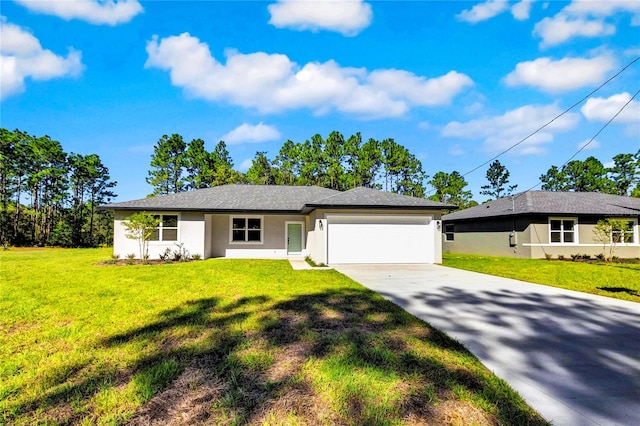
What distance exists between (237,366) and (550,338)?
4.10 m

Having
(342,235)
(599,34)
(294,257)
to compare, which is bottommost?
(294,257)

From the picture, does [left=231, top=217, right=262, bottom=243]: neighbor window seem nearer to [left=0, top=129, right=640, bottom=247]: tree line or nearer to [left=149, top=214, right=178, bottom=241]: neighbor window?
[left=149, top=214, right=178, bottom=241]: neighbor window

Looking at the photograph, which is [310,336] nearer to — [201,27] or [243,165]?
[201,27]

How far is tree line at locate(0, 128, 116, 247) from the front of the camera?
2462 cm

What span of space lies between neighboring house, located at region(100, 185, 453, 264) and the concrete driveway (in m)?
4.93

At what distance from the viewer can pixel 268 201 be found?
1667 centimetres

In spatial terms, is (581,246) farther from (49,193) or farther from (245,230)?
(49,193)

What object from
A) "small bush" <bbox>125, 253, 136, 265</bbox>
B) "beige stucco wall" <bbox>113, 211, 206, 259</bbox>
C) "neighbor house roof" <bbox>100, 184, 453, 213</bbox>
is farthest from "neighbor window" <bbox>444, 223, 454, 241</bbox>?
"small bush" <bbox>125, 253, 136, 265</bbox>

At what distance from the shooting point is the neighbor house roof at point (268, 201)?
42.8 ft

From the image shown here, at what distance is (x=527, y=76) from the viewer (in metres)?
14.2

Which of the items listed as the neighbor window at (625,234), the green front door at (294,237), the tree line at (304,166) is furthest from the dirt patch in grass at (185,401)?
the tree line at (304,166)

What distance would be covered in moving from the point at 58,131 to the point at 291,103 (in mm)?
21615

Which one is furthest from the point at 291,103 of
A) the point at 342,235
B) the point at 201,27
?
the point at 342,235

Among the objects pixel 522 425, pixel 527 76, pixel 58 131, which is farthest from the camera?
pixel 58 131
